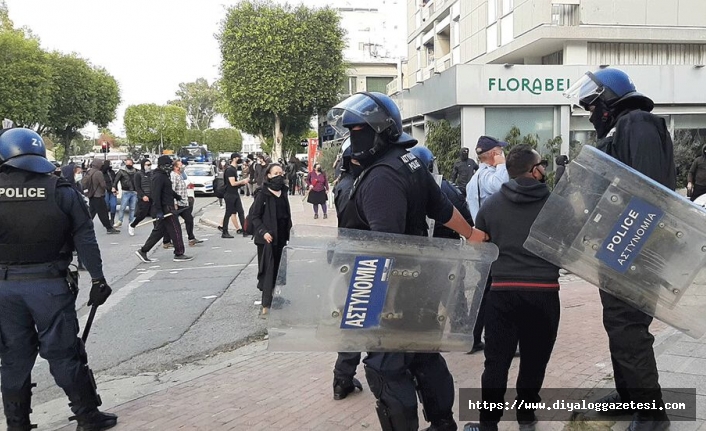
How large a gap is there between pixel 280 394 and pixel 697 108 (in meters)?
18.7

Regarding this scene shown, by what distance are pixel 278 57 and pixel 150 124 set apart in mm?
44372

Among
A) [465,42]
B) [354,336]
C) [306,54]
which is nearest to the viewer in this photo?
[354,336]

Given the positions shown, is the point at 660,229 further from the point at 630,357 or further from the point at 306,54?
the point at 306,54

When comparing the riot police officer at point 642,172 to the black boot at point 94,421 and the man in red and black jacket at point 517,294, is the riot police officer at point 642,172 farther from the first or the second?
the black boot at point 94,421

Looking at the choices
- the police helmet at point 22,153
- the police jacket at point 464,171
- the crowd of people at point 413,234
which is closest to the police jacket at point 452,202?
the crowd of people at point 413,234

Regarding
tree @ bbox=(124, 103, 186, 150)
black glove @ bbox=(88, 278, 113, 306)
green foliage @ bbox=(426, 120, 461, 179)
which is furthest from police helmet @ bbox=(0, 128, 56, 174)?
tree @ bbox=(124, 103, 186, 150)

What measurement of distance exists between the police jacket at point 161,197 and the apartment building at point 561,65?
9.04 meters

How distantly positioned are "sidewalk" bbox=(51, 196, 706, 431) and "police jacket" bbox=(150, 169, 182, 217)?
20.1ft

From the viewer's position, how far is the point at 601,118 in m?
3.72

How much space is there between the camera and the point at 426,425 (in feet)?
12.9

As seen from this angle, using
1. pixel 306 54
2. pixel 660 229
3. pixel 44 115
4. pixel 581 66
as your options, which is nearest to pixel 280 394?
pixel 660 229

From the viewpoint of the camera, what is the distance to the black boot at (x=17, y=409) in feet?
13.1

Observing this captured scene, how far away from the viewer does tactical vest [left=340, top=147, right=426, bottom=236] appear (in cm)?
318

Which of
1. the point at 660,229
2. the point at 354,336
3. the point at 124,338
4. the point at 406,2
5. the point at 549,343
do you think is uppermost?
the point at 406,2
